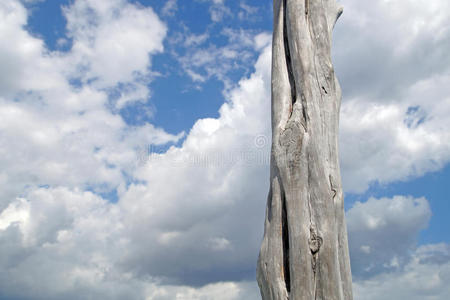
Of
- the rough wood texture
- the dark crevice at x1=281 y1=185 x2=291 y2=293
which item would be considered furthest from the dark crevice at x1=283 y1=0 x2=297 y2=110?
the dark crevice at x1=281 y1=185 x2=291 y2=293

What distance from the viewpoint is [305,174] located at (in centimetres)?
569

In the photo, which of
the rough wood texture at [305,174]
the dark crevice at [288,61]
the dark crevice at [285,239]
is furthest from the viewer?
the dark crevice at [288,61]

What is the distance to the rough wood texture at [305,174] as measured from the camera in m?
5.41

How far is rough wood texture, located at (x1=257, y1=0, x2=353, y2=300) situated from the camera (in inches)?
213

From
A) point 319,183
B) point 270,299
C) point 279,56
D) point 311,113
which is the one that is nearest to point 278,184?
point 319,183

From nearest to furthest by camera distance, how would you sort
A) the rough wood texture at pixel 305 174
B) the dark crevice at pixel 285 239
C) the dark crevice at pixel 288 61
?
the rough wood texture at pixel 305 174
the dark crevice at pixel 285 239
the dark crevice at pixel 288 61

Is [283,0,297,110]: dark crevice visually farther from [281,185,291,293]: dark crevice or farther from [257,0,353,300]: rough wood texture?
[281,185,291,293]: dark crevice

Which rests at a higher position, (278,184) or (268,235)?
(278,184)

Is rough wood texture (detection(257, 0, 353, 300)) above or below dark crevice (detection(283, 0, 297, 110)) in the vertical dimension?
below

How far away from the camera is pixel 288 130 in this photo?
5938 mm

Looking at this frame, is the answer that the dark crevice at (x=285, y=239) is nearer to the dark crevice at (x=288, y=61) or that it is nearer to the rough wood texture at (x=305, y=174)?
the rough wood texture at (x=305, y=174)

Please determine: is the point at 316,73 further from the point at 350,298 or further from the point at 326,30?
the point at 350,298

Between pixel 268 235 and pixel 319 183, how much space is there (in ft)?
3.37

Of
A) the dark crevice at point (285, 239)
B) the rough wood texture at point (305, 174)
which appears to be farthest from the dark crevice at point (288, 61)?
the dark crevice at point (285, 239)
